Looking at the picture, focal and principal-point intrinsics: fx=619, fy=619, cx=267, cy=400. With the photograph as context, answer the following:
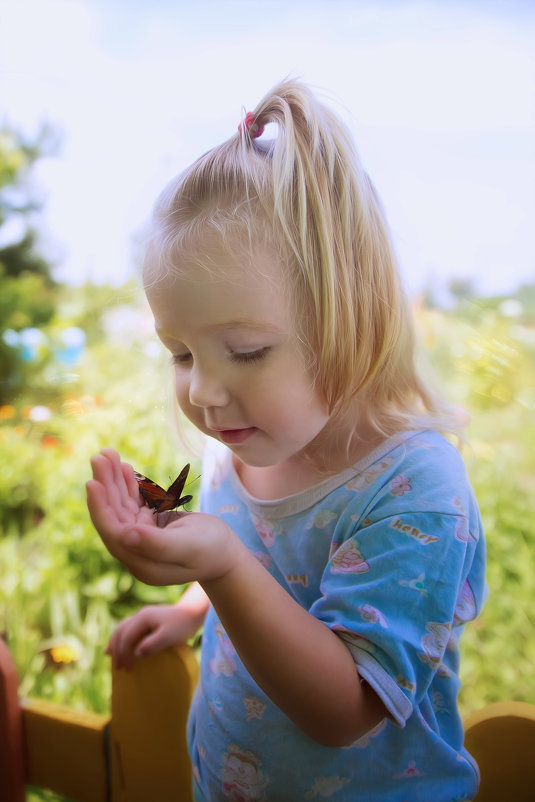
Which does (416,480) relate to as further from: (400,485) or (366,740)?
(366,740)

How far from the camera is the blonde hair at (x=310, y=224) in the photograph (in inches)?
23.8

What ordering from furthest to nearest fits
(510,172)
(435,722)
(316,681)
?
(510,172) < (435,722) < (316,681)

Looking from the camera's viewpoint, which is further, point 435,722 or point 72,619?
point 72,619

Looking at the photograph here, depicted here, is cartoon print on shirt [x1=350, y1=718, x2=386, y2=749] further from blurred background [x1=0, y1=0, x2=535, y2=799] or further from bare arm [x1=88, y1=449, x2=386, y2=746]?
blurred background [x1=0, y1=0, x2=535, y2=799]

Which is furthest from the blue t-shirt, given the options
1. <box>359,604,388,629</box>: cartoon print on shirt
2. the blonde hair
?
the blonde hair

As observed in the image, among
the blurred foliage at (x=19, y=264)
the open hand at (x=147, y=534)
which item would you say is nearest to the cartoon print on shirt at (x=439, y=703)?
the open hand at (x=147, y=534)

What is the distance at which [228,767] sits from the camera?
2.43ft

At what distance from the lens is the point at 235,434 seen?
0.65 metres

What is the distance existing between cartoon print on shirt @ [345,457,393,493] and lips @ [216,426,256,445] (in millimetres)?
137

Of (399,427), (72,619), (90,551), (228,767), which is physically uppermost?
(399,427)

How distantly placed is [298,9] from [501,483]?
46.4 inches

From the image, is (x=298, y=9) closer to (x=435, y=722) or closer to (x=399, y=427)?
(x=399, y=427)

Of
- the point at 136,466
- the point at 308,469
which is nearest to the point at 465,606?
the point at 308,469

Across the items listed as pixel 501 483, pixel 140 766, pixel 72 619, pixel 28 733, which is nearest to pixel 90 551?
pixel 72 619
